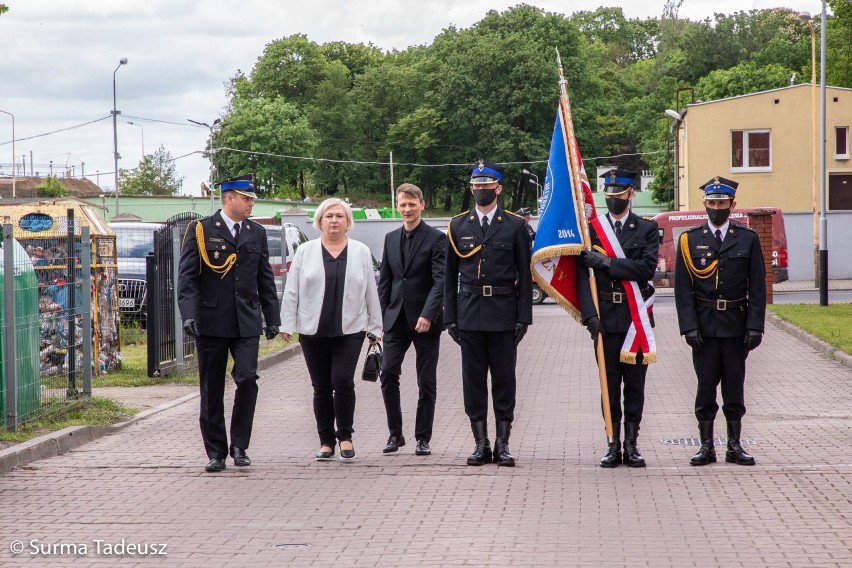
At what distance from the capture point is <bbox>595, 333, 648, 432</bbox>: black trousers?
8578 millimetres

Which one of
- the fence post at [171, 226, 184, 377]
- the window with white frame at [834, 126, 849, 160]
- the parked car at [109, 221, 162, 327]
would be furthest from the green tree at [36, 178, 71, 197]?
the fence post at [171, 226, 184, 377]

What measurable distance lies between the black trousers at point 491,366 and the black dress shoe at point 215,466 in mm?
1775

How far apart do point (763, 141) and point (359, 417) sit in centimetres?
3888

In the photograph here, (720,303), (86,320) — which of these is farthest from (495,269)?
(86,320)

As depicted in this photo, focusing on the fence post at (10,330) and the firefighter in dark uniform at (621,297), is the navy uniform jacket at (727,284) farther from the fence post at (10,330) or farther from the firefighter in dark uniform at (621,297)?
the fence post at (10,330)

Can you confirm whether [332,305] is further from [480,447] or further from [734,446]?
[734,446]

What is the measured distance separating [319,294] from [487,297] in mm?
1250

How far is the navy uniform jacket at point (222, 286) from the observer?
28.9 feet

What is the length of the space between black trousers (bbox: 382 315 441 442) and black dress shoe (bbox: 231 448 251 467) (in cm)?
114

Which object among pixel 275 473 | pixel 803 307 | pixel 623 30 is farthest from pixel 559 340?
pixel 623 30

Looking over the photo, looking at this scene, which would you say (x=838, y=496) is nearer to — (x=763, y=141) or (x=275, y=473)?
(x=275, y=473)

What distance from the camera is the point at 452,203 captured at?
3659 inches

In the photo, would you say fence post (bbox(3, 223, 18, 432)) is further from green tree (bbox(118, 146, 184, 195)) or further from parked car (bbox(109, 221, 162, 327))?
green tree (bbox(118, 146, 184, 195))

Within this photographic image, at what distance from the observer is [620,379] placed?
8.72 meters
